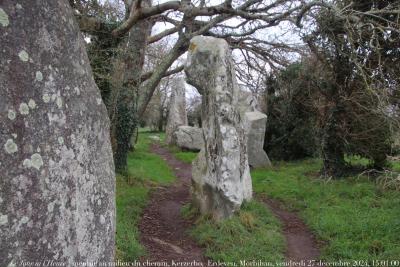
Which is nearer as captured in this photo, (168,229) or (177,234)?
(177,234)

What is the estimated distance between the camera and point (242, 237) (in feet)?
23.1

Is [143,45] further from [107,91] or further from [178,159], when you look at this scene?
[178,159]

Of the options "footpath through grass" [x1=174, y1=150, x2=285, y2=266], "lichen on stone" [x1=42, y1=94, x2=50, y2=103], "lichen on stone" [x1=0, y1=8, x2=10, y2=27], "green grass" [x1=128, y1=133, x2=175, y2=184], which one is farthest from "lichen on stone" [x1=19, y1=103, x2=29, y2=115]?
"green grass" [x1=128, y1=133, x2=175, y2=184]

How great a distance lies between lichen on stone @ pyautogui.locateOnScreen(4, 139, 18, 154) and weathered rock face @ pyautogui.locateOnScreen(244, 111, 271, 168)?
13.0 m

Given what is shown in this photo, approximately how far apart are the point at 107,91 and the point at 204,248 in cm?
661

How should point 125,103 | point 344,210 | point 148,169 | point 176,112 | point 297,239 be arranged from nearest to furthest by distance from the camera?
point 297,239
point 344,210
point 125,103
point 148,169
point 176,112

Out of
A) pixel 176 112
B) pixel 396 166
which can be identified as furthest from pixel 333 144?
pixel 176 112

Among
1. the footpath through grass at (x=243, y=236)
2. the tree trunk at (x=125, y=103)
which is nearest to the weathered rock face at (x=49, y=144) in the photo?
the footpath through grass at (x=243, y=236)

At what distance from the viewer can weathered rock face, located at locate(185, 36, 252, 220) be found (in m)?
7.92

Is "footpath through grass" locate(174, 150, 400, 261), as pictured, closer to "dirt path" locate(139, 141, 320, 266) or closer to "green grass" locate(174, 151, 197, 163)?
"dirt path" locate(139, 141, 320, 266)

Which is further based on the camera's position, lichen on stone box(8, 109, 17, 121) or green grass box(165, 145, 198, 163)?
green grass box(165, 145, 198, 163)

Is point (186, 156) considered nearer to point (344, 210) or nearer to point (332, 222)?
point (344, 210)

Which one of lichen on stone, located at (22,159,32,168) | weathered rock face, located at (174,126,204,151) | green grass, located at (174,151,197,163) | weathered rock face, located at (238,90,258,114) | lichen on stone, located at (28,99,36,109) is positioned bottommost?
green grass, located at (174,151,197,163)

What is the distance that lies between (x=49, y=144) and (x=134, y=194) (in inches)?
313
